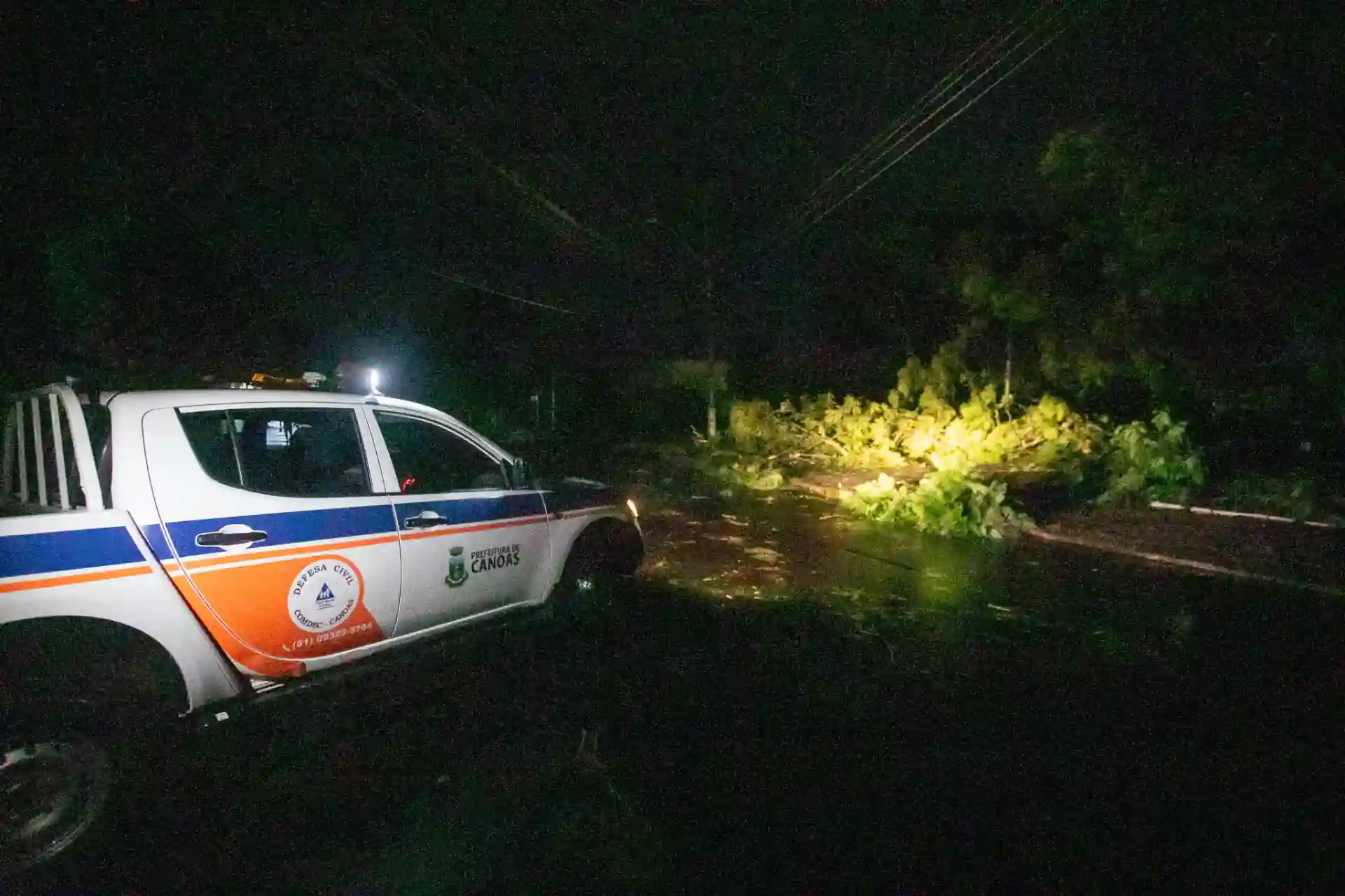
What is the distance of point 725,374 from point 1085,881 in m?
20.8

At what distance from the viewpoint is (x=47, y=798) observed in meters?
3.25

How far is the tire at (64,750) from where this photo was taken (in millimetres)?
3158

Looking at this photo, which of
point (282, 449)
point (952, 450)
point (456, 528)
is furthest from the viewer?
point (952, 450)

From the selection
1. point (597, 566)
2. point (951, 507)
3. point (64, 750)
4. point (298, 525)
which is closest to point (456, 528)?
point (298, 525)

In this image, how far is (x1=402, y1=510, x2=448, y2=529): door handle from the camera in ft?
14.9

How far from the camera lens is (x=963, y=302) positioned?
17.6 m

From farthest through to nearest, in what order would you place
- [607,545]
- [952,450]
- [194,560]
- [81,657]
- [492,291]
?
1. [492,291]
2. [952,450]
3. [607,545]
4. [194,560]
5. [81,657]

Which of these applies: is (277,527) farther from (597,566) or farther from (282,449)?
(597,566)

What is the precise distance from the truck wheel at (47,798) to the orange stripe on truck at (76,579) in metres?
0.58

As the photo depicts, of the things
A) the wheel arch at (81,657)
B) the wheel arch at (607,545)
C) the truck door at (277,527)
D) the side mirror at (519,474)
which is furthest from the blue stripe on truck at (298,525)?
the wheel arch at (607,545)

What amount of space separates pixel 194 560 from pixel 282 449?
91 centimetres

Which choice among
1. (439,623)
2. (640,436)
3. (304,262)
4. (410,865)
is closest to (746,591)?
(439,623)

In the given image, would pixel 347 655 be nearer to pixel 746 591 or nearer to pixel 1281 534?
pixel 746 591

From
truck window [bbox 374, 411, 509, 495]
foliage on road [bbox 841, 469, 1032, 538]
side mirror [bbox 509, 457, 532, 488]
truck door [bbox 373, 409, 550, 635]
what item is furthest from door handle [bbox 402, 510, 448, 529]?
foliage on road [bbox 841, 469, 1032, 538]
